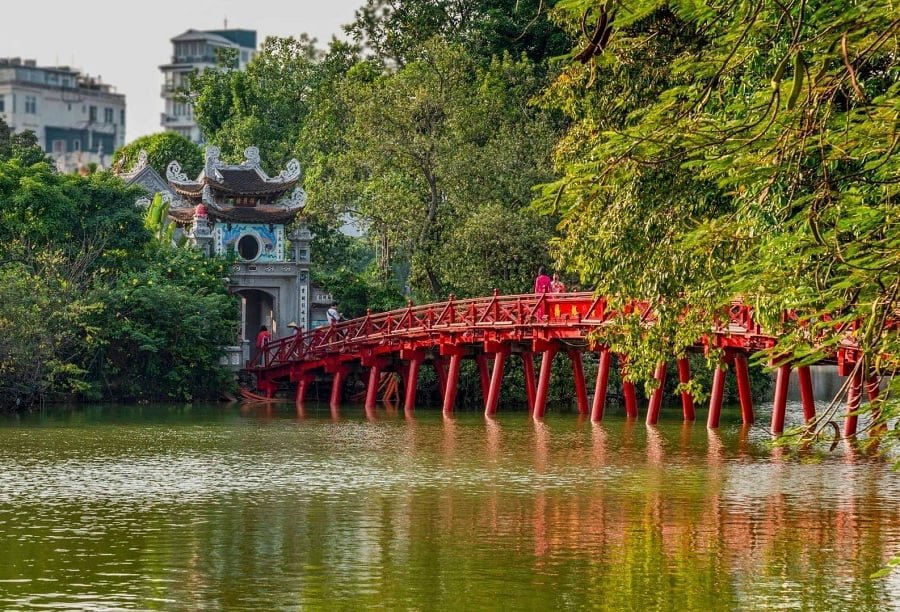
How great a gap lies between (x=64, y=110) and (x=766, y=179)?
151 meters

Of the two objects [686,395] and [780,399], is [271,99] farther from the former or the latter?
[780,399]

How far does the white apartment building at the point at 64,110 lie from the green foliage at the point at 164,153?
66286 mm

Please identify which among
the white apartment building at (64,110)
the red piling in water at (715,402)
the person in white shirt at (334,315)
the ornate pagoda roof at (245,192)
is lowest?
the red piling in water at (715,402)

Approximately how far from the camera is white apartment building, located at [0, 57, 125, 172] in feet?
505

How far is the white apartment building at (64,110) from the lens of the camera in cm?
15388

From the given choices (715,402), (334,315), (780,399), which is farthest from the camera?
(334,315)

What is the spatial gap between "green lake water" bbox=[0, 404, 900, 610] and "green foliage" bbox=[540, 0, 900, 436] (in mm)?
2296

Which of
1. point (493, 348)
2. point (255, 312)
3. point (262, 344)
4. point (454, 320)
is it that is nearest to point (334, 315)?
point (262, 344)

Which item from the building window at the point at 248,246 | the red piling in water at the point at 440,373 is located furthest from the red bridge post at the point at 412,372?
the building window at the point at 248,246

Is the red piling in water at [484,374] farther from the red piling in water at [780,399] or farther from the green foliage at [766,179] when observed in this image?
the green foliage at [766,179]

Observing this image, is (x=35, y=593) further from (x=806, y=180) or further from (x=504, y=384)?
(x=504, y=384)

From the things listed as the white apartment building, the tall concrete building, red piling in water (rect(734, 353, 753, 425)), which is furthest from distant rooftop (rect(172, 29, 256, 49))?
red piling in water (rect(734, 353, 753, 425))

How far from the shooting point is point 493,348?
4138 cm

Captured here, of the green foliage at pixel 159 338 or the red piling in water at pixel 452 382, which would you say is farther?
the green foliage at pixel 159 338
